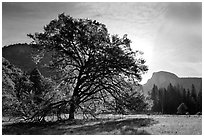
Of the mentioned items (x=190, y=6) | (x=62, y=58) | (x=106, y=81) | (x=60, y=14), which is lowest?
(x=106, y=81)

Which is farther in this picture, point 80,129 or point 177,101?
point 177,101

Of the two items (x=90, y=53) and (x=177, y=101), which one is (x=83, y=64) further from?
(x=177, y=101)

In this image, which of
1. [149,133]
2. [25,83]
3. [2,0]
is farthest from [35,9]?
[25,83]

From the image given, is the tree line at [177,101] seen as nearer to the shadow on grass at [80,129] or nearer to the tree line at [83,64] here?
the tree line at [83,64]

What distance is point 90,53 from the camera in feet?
84.0

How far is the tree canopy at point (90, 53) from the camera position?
24.4 metres

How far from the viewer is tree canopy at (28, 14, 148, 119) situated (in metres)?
24.4

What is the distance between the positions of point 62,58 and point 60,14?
5283 millimetres

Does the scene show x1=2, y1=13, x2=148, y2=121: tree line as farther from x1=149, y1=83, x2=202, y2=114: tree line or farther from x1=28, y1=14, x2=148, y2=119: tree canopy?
x1=149, y1=83, x2=202, y2=114: tree line

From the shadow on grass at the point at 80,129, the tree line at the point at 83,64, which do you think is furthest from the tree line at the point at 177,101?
the shadow on grass at the point at 80,129

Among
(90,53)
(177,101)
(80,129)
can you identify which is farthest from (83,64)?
(177,101)

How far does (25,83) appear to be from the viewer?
121 feet

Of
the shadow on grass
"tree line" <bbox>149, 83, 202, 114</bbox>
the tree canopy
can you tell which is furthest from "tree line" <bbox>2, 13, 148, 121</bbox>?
"tree line" <bbox>149, 83, 202, 114</bbox>

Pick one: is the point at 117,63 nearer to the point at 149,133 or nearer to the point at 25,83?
the point at 149,133
